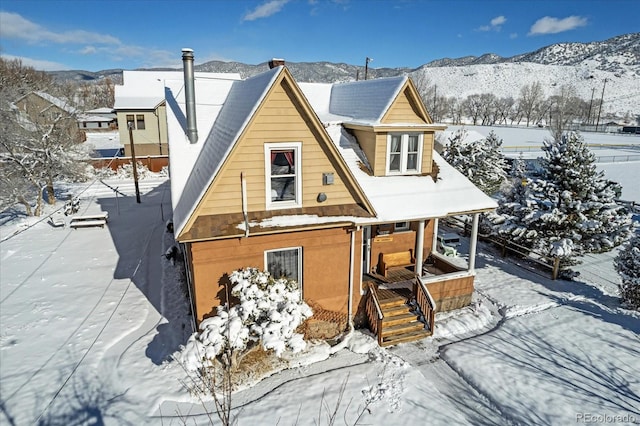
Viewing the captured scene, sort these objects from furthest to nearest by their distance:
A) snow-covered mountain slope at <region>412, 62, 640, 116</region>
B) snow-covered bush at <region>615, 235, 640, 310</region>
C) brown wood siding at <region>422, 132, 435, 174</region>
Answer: snow-covered mountain slope at <region>412, 62, 640, 116</region> → snow-covered bush at <region>615, 235, 640, 310</region> → brown wood siding at <region>422, 132, 435, 174</region>

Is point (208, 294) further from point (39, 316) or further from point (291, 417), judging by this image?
point (39, 316)

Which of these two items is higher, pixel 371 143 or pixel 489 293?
pixel 371 143

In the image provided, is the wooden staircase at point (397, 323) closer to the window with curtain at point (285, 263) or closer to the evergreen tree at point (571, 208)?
the window with curtain at point (285, 263)

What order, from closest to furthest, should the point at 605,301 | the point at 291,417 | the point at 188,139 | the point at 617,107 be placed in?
the point at 291,417 → the point at 188,139 → the point at 605,301 → the point at 617,107

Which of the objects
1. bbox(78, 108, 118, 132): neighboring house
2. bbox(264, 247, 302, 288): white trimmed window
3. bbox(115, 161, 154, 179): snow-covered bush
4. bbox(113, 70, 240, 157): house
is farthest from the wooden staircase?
bbox(78, 108, 118, 132): neighboring house

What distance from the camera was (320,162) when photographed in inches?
392

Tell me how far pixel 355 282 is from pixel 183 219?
207 inches

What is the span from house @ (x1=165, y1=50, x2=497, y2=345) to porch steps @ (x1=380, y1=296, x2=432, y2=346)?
0.04 metres

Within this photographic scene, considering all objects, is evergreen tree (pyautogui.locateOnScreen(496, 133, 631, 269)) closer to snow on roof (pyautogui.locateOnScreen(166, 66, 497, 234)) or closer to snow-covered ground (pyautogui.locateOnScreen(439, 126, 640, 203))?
snow on roof (pyautogui.locateOnScreen(166, 66, 497, 234))

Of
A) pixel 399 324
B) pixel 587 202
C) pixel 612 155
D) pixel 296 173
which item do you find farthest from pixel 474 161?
pixel 612 155

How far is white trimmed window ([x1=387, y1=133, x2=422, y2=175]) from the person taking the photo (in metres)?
12.2

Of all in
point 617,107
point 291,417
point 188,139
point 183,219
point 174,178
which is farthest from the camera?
point 617,107

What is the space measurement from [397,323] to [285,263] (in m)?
3.90

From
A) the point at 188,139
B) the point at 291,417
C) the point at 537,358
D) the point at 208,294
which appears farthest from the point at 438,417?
the point at 188,139
